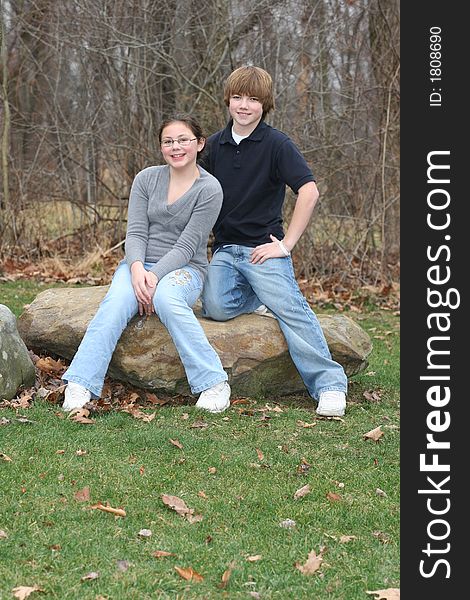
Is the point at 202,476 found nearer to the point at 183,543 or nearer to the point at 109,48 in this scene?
the point at 183,543

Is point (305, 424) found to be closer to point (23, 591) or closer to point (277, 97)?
point (23, 591)

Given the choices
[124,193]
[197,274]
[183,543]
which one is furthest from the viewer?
[124,193]

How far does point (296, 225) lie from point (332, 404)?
1.11 m

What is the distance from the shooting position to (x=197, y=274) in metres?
5.82

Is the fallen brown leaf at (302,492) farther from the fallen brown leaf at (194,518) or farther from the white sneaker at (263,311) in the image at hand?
the white sneaker at (263,311)

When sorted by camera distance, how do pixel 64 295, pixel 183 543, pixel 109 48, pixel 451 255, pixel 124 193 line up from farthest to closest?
1. pixel 124 193
2. pixel 109 48
3. pixel 64 295
4. pixel 451 255
5. pixel 183 543

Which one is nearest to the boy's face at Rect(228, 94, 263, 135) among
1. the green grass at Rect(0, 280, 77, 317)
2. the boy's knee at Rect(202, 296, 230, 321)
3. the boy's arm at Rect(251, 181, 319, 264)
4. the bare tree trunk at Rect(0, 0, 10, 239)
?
the boy's arm at Rect(251, 181, 319, 264)

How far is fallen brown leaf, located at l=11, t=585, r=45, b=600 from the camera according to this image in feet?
10.9

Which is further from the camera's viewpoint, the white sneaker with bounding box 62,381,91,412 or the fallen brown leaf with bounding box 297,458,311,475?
the white sneaker with bounding box 62,381,91,412

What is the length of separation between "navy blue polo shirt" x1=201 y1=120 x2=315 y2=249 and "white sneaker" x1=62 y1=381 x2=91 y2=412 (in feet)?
4.49

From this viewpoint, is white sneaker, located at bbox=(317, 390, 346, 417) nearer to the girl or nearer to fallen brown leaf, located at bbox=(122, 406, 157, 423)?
the girl

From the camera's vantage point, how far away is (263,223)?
591 centimetres

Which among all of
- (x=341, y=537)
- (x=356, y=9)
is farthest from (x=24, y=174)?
(x=341, y=537)

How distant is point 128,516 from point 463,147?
2295 millimetres
